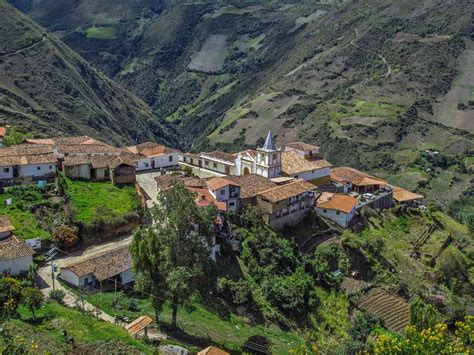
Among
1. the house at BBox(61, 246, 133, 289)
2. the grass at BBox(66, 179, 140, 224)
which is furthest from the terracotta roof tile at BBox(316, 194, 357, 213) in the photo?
the house at BBox(61, 246, 133, 289)

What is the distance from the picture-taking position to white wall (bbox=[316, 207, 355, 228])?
167 feet

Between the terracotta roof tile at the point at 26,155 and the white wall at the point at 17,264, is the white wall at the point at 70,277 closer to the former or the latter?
the white wall at the point at 17,264

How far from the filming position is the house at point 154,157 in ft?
184

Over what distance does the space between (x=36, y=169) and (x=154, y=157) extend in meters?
13.3

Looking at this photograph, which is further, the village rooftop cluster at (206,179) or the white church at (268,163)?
the white church at (268,163)

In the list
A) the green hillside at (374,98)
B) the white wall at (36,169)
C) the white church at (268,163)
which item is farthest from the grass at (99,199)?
the green hillside at (374,98)

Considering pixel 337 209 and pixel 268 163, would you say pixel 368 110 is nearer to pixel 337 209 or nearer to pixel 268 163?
pixel 268 163

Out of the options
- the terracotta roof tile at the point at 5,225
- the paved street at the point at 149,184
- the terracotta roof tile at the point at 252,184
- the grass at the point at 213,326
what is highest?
the terracotta roof tile at the point at 5,225

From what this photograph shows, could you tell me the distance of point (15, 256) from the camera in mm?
33469

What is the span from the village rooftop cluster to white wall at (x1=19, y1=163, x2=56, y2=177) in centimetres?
8

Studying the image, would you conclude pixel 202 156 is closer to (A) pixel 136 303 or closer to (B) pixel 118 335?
(A) pixel 136 303

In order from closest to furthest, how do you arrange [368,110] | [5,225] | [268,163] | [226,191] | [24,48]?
1. [5,225]
2. [226,191]
3. [268,163]
4. [24,48]
5. [368,110]

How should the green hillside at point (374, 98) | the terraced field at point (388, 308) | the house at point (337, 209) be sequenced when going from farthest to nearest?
the green hillside at point (374, 98) → the house at point (337, 209) → the terraced field at point (388, 308)

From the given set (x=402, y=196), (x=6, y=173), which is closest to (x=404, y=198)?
(x=402, y=196)
